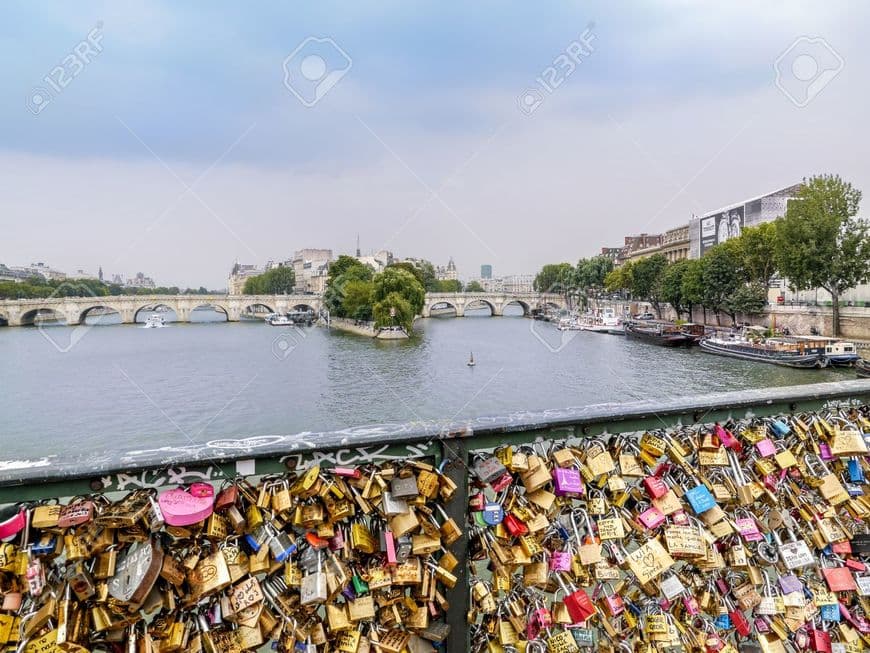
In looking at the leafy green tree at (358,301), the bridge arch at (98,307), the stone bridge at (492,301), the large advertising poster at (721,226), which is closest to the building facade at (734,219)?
the large advertising poster at (721,226)

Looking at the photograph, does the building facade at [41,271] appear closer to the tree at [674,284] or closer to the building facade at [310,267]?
the building facade at [310,267]

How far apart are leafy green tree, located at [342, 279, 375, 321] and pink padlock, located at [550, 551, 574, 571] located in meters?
46.5

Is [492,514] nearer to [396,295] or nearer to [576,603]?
[576,603]

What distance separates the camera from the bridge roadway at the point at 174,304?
191ft

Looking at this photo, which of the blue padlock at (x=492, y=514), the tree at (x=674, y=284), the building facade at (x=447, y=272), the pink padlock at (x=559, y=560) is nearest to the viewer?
the blue padlock at (x=492, y=514)

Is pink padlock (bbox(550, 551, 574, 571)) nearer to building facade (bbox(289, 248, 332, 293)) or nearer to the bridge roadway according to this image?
the bridge roadway

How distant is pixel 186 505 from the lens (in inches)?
53.1

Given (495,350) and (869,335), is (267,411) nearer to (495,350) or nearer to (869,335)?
(495,350)

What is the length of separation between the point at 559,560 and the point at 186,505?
3.81 ft

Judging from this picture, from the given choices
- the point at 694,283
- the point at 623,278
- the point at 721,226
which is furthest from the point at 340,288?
the point at 721,226

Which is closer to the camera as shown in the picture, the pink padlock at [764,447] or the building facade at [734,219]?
the pink padlock at [764,447]

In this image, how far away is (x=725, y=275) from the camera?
1623 inches

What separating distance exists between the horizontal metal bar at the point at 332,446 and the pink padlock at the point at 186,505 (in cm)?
4

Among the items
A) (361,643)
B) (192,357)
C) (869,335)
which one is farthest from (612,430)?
(869,335)
